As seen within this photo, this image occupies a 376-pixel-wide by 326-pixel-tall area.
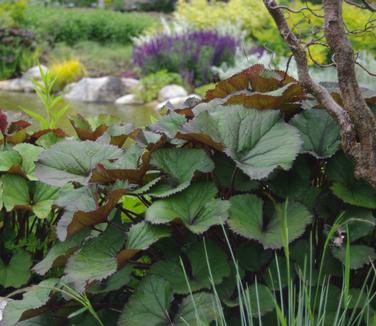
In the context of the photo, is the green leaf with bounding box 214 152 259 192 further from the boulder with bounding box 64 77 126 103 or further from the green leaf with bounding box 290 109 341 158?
the boulder with bounding box 64 77 126 103

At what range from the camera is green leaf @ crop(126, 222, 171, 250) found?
47.8 inches

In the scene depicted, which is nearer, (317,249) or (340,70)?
(340,70)

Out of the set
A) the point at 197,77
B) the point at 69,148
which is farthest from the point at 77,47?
the point at 69,148

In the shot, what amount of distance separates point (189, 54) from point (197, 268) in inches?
319

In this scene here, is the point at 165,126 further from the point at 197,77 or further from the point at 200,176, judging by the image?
the point at 197,77

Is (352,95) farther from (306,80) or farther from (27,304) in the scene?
(27,304)

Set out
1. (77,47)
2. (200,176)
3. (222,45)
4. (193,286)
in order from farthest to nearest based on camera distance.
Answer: (77,47) < (222,45) < (200,176) < (193,286)

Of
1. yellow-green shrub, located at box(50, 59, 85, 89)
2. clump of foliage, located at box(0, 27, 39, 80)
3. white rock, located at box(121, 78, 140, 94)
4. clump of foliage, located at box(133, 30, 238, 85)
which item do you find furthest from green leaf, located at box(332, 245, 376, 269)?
clump of foliage, located at box(0, 27, 39, 80)

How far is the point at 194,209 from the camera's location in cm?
125

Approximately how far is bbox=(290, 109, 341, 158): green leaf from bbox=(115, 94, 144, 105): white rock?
7431 millimetres

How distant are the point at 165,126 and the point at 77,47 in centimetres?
1306

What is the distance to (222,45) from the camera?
928cm

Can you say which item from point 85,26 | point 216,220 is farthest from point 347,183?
point 85,26

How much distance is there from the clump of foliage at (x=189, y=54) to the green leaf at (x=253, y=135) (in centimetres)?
768
